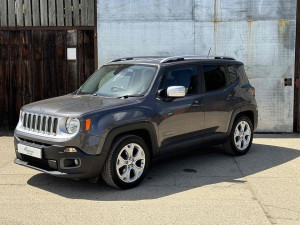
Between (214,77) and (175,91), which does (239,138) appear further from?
(175,91)

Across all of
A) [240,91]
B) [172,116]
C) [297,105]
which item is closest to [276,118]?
[297,105]

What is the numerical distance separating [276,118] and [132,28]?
13.0 feet

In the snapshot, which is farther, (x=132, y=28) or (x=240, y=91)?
(x=132, y=28)

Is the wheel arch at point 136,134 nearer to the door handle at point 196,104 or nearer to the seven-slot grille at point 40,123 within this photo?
the seven-slot grille at point 40,123

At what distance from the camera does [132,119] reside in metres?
5.27

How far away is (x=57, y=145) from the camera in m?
4.92

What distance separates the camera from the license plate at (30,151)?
5.06 meters

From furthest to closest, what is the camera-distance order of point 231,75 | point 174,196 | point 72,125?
point 231,75 → point 174,196 → point 72,125

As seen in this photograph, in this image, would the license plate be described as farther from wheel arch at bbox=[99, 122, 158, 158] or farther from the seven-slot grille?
wheel arch at bbox=[99, 122, 158, 158]

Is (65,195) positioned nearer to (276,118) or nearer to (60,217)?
(60,217)

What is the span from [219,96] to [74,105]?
8.26 ft

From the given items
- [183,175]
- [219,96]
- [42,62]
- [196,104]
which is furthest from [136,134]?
[42,62]

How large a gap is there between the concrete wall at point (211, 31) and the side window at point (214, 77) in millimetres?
2695

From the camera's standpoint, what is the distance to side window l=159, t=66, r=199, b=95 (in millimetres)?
5907
